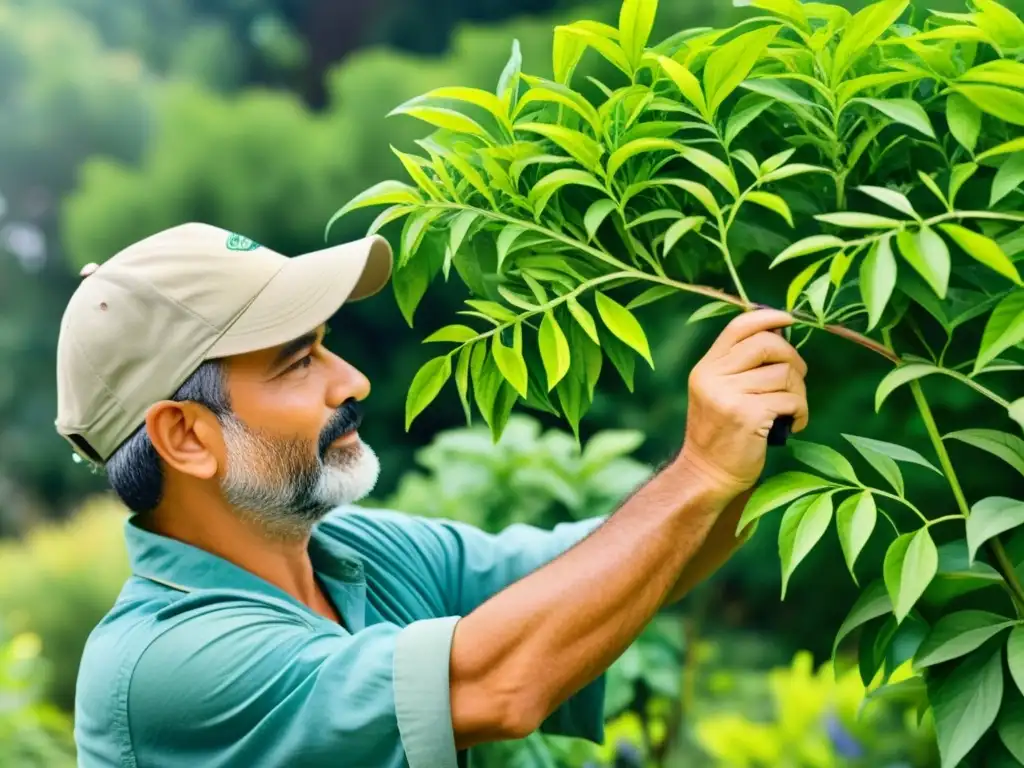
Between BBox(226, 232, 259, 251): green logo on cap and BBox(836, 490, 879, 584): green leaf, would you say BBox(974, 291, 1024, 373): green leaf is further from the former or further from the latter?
BBox(226, 232, 259, 251): green logo on cap

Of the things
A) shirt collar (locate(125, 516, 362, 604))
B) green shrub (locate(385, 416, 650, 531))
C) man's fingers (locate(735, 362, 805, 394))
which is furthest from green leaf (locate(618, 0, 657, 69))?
green shrub (locate(385, 416, 650, 531))

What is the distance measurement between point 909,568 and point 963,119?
0.39 meters

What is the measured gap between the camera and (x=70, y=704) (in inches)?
168

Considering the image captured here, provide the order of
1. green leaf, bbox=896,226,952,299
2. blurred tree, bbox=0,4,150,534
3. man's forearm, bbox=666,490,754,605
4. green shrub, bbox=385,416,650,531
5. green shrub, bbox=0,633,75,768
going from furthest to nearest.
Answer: blurred tree, bbox=0,4,150,534
green shrub, bbox=0,633,75,768
green shrub, bbox=385,416,650,531
man's forearm, bbox=666,490,754,605
green leaf, bbox=896,226,952,299

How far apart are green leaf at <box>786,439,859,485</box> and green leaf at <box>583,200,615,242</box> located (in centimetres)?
29

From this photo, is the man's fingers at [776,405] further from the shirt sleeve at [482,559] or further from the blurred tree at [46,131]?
the blurred tree at [46,131]

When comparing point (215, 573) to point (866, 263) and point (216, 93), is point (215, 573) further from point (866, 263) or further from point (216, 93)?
point (216, 93)

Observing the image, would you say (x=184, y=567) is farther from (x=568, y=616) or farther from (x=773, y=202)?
(x=773, y=202)

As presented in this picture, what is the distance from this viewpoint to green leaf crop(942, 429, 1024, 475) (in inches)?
46.9

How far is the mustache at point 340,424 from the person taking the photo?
163cm

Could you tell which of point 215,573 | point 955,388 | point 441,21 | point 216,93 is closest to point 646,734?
point 955,388

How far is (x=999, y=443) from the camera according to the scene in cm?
121

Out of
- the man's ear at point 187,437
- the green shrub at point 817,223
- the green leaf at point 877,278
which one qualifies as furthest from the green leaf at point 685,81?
the man's ear at point 187,437

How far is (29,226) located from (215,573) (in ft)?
20.3
